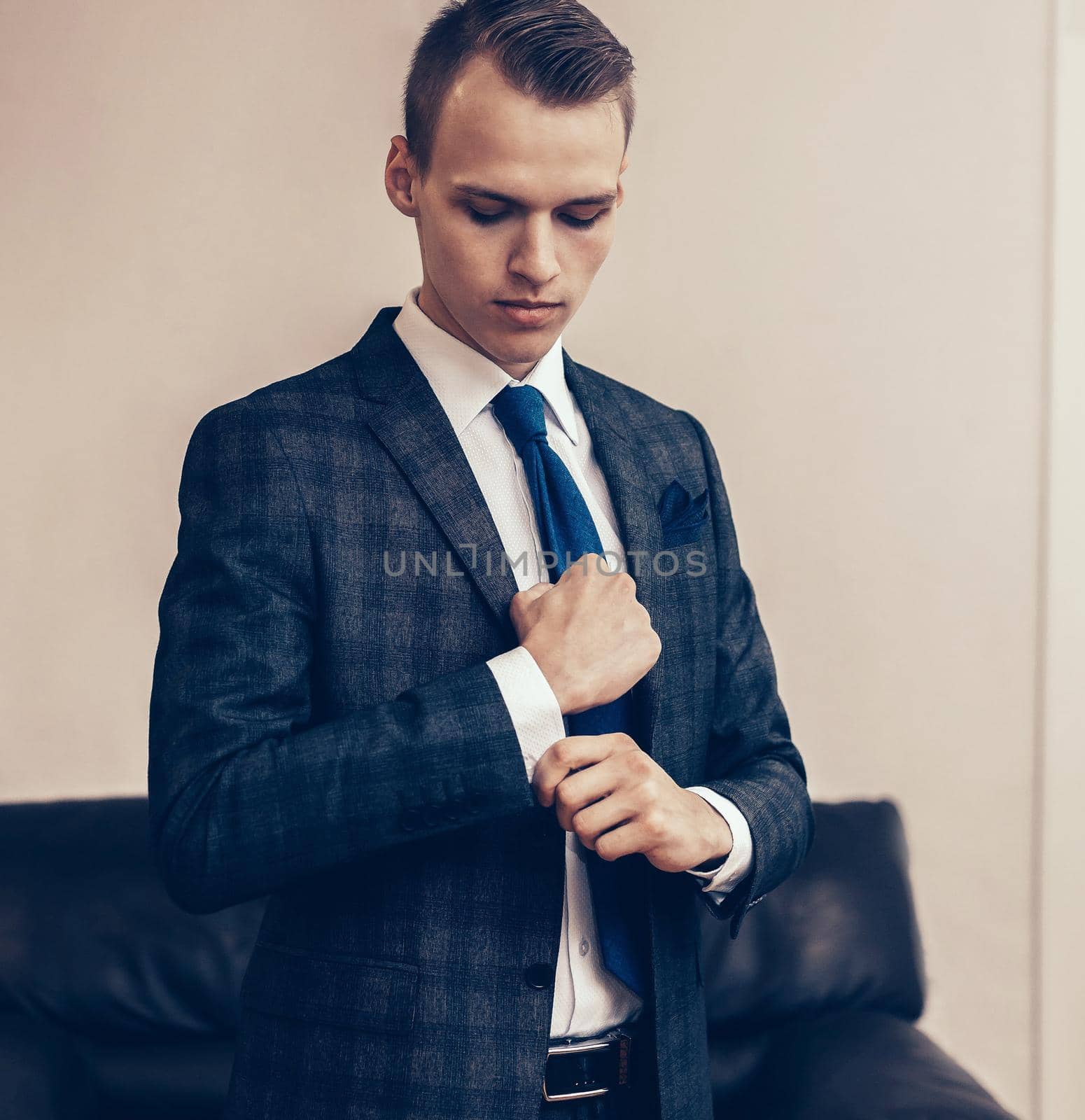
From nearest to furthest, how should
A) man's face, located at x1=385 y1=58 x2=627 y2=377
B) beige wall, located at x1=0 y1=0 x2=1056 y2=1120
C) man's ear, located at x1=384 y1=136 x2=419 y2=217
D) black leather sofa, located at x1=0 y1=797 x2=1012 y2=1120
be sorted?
man's face, located at x1=385 y1=58 x2=627 y2=377 < man's ear, located at x1=384 y1=136 x2=419 y2=217 < black leather sofa, located at x1=0 y1=797 x2=1012 y2=1120 < beige wall, located at x1=0 y1=0 x2=1056 y2=1120

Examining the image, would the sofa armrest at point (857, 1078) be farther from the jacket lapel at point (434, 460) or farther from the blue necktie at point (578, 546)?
the jacket lapel at point (434, 460)

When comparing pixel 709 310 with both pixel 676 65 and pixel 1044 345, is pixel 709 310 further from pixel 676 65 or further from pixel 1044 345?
pixel 1044 345

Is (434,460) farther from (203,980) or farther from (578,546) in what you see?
(203,980)

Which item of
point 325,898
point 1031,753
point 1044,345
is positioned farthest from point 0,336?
point 1031,753

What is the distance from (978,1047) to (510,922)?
172cm

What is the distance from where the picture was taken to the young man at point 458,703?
102 cm

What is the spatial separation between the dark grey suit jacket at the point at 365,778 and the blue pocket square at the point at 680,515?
125 mm

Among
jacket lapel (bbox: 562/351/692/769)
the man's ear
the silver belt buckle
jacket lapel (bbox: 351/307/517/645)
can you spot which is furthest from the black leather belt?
the man's ear

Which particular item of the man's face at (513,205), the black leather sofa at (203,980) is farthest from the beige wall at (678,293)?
the man's face at (513,205)

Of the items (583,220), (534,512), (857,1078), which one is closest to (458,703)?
(534,512)

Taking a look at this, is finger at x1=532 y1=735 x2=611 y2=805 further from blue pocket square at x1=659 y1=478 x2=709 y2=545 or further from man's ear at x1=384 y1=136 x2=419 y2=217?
man's ear at x1=384 y1=136 x2=419 y2=217

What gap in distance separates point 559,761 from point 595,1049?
1.16ft

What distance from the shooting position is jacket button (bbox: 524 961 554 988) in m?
1.09

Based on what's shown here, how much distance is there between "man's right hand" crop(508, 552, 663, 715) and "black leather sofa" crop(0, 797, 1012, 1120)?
1112mm
